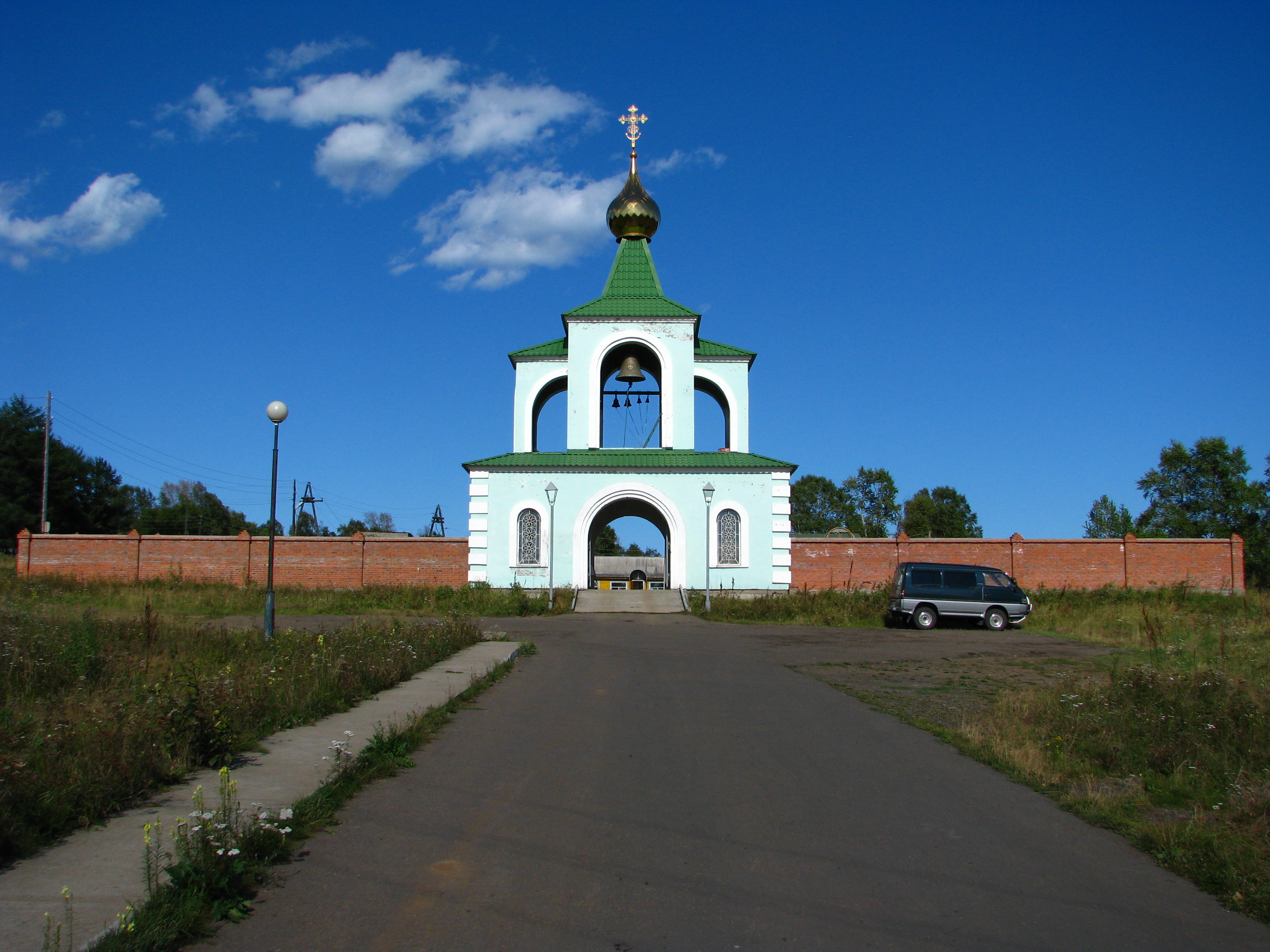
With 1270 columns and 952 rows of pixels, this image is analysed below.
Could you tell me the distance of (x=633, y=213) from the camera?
109 feet

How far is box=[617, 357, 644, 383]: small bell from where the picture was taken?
3081 centimetres

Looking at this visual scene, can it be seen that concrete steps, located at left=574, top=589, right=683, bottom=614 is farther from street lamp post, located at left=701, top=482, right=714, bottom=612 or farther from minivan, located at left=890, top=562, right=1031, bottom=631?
minivan, located at left=890, top=562, right=1031, bottom=631

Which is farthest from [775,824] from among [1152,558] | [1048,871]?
[1152,558]

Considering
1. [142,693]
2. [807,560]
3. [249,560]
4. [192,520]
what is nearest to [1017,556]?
[807,560]

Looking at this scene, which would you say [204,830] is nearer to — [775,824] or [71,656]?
[775,824]

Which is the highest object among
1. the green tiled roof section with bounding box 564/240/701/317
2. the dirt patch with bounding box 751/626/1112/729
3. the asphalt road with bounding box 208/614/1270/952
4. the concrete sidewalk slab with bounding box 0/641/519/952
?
the green tiled roof section with bounding box 564/240/701/317

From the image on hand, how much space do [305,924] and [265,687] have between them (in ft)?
15.8

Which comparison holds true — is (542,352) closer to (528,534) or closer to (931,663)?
(528,534)

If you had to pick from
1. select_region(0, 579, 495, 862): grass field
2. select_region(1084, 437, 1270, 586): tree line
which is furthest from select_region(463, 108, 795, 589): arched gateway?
select_region(1084, 437, 1270, 586): tree line

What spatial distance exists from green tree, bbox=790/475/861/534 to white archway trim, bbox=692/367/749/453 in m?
58.4

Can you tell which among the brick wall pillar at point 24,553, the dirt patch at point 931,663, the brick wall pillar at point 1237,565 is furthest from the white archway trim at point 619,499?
the brick wall pillar at point 1237,565

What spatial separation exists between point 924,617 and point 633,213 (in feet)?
57.8

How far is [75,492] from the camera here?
6144 cm

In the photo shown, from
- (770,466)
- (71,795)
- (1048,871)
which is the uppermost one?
(770,466)
